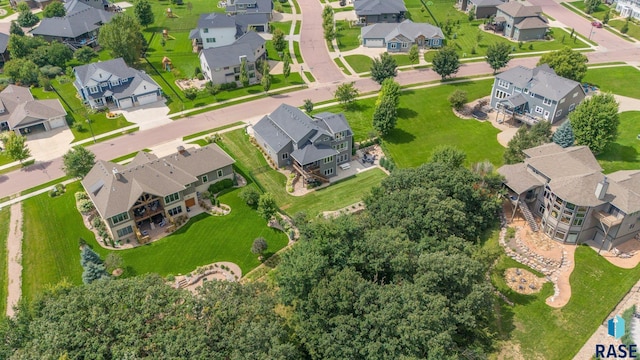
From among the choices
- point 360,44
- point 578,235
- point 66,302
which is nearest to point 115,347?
point 66,302

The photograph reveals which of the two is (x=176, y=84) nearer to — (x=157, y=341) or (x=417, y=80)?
(x=417, y=80)

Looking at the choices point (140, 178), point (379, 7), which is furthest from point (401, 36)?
point (140, 178)

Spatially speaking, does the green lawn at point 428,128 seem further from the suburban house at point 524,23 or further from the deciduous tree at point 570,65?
the suburban house at point 524,23

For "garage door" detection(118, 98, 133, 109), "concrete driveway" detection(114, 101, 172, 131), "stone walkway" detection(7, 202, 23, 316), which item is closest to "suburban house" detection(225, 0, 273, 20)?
"concrete driveway" detection(114, 101, 172, 131)

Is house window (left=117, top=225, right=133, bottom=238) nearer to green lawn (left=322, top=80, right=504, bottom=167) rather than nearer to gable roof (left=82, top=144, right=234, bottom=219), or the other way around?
gable roof (left=82, top=144, right=234, bottom=219)

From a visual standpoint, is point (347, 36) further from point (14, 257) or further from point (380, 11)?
point (14, 257)

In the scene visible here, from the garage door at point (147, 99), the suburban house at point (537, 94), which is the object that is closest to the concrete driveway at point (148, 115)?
the garage door at point (147, 99)

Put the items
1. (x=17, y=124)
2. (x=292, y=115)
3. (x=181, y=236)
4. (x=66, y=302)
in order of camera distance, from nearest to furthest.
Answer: (x=66, y=302) → (x=181, y=236) → (x=292, y=115) → (x=17, y=124)
